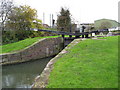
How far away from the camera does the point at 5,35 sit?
47.2 ft

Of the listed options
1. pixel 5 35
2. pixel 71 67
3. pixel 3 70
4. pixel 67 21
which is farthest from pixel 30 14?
pixel 71 67

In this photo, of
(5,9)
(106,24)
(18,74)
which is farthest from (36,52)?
(106,24)

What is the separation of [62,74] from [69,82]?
0.53 meters

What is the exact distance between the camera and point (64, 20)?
21.0 meters

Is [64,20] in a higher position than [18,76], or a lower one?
higher

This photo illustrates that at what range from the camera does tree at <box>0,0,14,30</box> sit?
14.4m

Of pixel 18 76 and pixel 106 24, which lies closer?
pixel 18 76

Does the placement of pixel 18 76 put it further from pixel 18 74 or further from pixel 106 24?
pixel 106 24

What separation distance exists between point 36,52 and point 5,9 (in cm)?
785

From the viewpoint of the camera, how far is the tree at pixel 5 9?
14420mm

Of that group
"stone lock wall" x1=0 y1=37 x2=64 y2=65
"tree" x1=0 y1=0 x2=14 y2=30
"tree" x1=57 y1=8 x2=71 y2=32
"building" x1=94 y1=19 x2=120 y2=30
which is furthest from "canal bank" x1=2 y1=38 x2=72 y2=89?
"building" x1=94 y1=19 x2=120 y2=30

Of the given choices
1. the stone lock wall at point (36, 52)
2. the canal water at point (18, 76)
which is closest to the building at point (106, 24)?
the stone lock wall at point (36, 52)

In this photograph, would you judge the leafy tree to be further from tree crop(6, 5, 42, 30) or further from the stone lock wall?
the stone lock wall

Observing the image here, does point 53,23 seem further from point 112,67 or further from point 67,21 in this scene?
point 112,67
